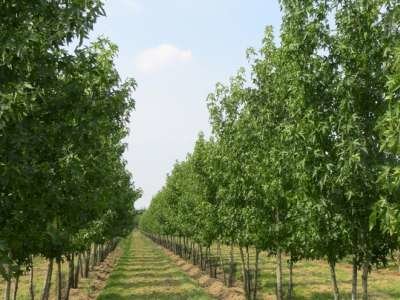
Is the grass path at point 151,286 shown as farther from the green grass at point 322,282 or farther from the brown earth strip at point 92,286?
the green grass at point 322,282

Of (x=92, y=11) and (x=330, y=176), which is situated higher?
(x=92, y=11)

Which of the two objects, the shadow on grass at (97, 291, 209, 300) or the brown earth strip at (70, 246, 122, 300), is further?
the brown earth strip at (70, 246, 122, 300)

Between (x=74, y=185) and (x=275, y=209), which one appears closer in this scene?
(x=74, y=185)

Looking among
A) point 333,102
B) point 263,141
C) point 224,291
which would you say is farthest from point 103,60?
point 224,291

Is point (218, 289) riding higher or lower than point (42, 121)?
lower

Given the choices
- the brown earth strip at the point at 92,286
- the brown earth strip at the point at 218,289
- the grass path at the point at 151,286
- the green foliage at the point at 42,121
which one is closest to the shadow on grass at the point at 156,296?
the grass path at the point at 151,286

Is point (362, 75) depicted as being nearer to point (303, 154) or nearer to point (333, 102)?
point (333, 102)

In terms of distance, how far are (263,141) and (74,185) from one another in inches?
358

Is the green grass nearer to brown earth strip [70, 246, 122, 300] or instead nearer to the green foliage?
brown earth strip [70, 246, 122, 300]

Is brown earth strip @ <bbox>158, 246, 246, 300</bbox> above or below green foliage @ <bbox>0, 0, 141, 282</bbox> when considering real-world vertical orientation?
below

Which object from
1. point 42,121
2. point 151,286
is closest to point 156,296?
point 151,286

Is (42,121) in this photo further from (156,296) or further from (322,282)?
(322,282)

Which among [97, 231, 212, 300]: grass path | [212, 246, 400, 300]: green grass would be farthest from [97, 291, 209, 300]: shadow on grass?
[212, 246, 400, 300]: green grass

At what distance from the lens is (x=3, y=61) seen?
24.1 feet
